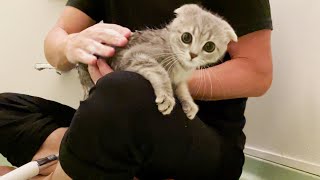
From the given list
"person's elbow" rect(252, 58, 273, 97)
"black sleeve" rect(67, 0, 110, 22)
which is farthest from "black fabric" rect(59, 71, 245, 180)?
"black sleeve" rect(67, 0, 110, 22)

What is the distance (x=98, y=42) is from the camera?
90cm

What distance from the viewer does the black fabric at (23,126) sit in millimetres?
1188

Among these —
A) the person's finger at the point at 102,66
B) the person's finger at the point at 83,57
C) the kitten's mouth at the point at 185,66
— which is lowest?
the person's finger at the point at 102,66

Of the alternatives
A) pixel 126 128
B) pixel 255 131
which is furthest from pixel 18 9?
pixel 126 128

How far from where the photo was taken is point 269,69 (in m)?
1.02

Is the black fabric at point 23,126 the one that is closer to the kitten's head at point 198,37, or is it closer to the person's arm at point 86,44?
the person's arm at point 86,44

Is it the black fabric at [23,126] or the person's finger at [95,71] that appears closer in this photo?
the person's finger at [95,71]

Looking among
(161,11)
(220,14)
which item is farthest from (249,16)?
(161,11)

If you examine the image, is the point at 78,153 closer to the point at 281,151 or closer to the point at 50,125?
the point at 50,125

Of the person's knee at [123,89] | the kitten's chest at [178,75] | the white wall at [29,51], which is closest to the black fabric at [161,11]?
the kitten's chest at [178,75]

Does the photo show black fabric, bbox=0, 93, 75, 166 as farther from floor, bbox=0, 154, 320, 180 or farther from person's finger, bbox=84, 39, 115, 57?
floor, bbox=0, 154, 320, 180

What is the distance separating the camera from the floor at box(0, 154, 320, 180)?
116cm

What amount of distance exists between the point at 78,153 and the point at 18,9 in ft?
4.13

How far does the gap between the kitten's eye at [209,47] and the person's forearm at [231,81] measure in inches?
6.8
